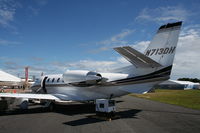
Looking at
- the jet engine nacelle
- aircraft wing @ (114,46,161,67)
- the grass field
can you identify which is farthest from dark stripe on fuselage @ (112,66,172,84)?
the grass field

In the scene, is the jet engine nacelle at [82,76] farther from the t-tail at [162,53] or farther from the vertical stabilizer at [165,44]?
the vertical stabilizer at [165,44]

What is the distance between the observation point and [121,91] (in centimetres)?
1398

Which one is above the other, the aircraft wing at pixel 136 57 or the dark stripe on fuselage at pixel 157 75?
the aircraft wing at pixel 136 57

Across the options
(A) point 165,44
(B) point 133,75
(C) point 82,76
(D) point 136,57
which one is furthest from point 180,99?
(D) point 136,57

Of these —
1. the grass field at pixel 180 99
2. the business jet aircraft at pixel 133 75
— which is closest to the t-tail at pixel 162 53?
the business jet aircraft at pixel 133 75

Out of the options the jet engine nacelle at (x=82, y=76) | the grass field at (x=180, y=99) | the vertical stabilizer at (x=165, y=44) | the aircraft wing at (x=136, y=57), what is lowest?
the grass field at (x=180, y=99)

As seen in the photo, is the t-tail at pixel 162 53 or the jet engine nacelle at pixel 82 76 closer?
the t-tail at pixel 162 53

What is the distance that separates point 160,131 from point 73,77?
7.94 metres

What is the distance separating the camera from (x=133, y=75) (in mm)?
13469

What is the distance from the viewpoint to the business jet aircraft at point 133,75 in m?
12.5

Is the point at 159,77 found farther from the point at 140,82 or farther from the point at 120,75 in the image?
the point at 120,75

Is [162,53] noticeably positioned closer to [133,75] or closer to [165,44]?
[165,44]

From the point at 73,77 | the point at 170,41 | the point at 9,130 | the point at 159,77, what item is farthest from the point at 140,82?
the point at 9,130

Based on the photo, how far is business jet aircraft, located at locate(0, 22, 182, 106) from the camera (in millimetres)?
12461
